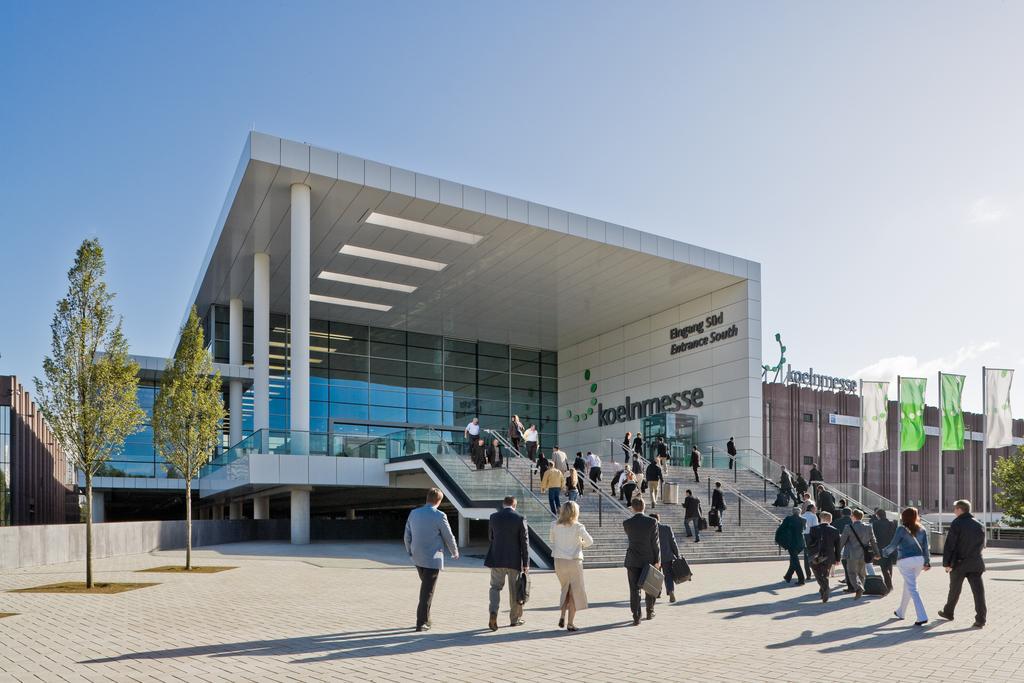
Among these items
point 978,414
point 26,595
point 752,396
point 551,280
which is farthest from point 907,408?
point 978,414

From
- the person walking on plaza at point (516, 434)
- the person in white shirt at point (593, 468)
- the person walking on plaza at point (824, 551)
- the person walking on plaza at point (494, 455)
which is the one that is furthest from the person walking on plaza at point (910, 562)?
the person walking on plaza at point (516, 434)

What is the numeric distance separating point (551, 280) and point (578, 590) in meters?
28.6

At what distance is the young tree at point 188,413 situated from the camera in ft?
64.6

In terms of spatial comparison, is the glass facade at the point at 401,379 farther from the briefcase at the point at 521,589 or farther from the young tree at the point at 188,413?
the briefcase at the point at 521,589

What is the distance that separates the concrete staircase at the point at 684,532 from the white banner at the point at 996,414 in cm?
1280

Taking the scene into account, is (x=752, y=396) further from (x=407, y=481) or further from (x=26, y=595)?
(x=26, y=595)

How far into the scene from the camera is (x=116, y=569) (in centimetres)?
1814

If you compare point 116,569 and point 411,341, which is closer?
point 116,569

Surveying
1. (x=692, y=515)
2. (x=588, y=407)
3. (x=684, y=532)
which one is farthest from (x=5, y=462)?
(x=692, y=515)

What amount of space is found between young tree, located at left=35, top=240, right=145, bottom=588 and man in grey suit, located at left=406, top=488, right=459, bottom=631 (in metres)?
8.01

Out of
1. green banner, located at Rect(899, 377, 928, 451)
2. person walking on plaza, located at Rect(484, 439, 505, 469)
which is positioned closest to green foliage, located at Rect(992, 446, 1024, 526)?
green banner, located at Rect(899, 377, 928, 451)

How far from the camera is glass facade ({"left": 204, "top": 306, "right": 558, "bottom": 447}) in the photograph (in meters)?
43.2

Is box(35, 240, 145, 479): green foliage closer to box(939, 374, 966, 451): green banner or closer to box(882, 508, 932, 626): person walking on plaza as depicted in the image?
box(882, 508, 932, 626): person walking on plaza

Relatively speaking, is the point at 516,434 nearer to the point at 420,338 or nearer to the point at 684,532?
the point at 684,532
